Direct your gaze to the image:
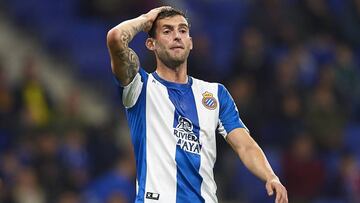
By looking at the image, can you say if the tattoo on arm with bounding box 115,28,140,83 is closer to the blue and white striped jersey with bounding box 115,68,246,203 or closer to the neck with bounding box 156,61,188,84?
the blue and white striped jersey with bounding box 115,68,246,203

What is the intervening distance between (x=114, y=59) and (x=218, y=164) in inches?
265

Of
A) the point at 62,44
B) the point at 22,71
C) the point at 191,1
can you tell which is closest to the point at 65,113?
the point at 22,71

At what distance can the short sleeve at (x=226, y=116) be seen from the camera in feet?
23.0

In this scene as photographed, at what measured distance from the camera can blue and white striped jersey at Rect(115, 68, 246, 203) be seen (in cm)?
663

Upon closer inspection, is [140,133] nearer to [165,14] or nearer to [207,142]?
[207,142]

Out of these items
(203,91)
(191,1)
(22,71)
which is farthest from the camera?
(191,1)

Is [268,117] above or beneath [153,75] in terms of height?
beneath

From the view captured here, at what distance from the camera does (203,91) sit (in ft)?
23.1

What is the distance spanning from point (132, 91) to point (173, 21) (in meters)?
0.60

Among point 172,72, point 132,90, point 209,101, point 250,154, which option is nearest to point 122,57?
point 132,90

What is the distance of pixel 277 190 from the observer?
6258 mm

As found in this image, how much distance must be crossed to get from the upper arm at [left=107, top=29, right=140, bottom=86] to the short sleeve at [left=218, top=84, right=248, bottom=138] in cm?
71

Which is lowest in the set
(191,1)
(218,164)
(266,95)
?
(218,164)

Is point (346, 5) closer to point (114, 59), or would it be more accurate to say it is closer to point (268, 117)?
point (268, 117)
